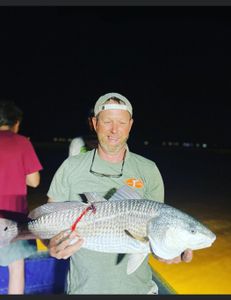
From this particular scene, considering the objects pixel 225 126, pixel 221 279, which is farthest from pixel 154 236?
pixel 225 126

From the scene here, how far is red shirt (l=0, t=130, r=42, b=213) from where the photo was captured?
3650 mm

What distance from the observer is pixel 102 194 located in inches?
91.1

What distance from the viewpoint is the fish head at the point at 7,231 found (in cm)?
245

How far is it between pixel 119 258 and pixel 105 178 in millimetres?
567

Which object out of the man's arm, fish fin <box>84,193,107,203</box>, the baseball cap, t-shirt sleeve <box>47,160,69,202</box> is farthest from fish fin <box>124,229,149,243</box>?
the man's arm

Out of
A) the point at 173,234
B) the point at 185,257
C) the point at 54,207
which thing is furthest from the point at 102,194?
the point at 185,257

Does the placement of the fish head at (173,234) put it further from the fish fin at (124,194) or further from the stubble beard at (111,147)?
the stubble beard at (111,147)

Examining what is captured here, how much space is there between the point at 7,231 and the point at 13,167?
133 cm

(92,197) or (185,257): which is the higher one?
(92,197)

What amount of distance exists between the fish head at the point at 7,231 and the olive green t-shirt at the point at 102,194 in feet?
1.31

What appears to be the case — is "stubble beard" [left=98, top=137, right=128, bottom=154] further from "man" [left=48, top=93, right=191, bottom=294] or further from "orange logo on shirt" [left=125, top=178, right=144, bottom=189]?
"orange logo on shirt" [left=125, top=178, right=144, bottom=189]

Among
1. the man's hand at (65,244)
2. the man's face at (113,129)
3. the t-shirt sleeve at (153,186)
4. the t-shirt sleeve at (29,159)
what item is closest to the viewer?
the man's hand at (65,244)

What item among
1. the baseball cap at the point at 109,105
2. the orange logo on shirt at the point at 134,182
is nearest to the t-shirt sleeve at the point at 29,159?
the baseball cap at the point at 109,105

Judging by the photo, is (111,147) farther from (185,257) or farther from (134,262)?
(185,257)
